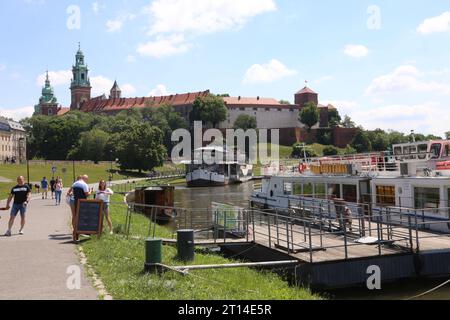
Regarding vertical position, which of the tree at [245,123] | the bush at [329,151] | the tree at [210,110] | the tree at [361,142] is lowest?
the bush at [329,151]

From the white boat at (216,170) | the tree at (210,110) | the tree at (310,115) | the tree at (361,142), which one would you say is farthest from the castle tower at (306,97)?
the white boat at (216,170)

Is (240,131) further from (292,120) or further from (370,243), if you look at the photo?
(370,243)

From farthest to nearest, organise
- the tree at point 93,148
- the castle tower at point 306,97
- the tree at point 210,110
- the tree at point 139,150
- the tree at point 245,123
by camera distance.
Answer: the castle tower at point 306,97 < the tree at point 245,123 < the tree at point 210,110 < the tree at point 93,148 < the tree at point 139,150

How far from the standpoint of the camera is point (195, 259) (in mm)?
14125

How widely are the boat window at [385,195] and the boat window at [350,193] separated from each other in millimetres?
1503

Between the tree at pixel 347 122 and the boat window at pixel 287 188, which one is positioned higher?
the tree at pixel 347 122

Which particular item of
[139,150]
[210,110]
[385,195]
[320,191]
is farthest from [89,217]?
[210,110]

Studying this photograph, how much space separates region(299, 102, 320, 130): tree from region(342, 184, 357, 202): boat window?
141 metres

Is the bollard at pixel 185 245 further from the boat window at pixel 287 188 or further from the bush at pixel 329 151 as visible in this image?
the bush at pixel 329 151

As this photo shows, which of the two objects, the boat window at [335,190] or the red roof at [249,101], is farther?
the red roof at [249,101]

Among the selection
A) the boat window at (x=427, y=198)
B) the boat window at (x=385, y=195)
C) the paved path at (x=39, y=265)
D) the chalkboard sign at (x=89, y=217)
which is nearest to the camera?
the paved path at (x=39, y=265)

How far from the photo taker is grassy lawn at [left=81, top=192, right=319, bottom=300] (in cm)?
943

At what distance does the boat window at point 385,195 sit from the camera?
22.6 meters

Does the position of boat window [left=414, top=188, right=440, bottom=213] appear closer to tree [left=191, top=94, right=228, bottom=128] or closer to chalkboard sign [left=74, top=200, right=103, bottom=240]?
chalkboard sign [left=74, top=200, right=103, bottom=240]
